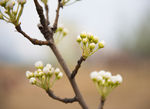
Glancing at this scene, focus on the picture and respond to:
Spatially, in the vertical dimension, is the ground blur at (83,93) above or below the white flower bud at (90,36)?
below

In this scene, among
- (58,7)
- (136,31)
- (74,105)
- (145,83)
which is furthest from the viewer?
(136,31)

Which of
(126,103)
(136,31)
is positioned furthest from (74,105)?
(136,31)

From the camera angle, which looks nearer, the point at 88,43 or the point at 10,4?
the point at 10,4

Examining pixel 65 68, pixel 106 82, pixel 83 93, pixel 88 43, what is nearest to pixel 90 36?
pixel 88 43

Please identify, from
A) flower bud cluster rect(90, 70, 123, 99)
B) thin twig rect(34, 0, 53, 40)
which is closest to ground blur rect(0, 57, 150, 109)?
flower bud cluster rect(90, 70, 123, 99)

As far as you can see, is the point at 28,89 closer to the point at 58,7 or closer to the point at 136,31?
the point at 58,7

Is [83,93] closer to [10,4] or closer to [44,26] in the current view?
[44,26]

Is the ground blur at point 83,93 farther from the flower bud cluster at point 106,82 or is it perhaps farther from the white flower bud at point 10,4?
the white flower bud at point 10,4

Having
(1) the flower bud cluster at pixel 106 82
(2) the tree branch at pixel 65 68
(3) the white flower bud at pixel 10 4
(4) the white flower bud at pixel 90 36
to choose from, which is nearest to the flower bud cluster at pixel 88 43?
(4) the white flower bud at pixel 90 36
